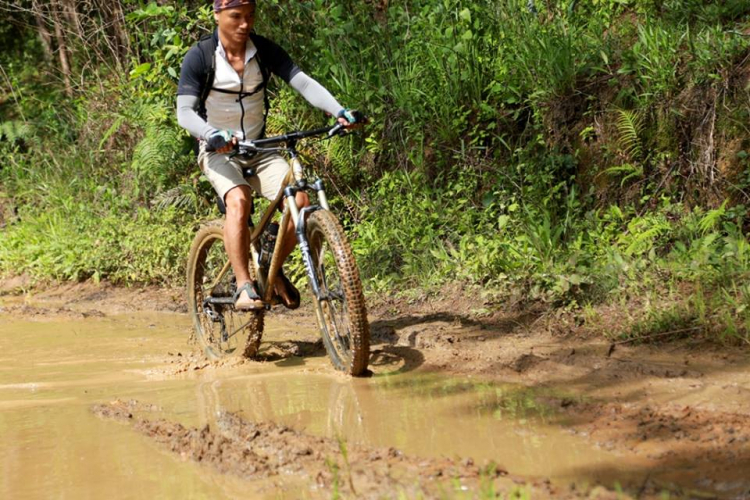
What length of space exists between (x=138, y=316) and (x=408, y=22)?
396 centimetres

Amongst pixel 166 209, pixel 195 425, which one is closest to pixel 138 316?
pixel 166 209

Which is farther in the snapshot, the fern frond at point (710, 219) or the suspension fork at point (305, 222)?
the fern frond at point (710, 219)

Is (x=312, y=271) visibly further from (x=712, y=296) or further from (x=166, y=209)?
(x=166, y=209)

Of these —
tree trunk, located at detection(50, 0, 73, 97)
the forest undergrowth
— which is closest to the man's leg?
the forest undergrowth

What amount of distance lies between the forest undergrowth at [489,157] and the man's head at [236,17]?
2485 mm

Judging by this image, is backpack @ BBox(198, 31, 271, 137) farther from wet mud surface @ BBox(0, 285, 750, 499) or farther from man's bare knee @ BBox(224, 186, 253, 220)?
wet mud surface @ BBox(0, 285, 750, 499)

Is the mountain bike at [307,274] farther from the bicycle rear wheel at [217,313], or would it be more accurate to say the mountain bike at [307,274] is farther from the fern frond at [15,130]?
the fern frond at [15,130]

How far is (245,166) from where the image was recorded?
596 cm

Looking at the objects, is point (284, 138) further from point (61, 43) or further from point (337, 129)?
point (61, 43)

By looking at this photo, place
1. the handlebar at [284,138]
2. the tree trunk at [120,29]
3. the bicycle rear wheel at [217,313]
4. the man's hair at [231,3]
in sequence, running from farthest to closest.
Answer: the tree trunk at [120,29], the bicycle rear wheel at [217,313], the man's hair at [231,3], the handlebar at [284,138]

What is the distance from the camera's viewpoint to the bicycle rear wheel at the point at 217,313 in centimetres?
620

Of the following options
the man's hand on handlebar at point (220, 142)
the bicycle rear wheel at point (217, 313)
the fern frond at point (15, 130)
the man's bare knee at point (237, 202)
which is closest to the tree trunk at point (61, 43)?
the fern frond at point (15, 130)

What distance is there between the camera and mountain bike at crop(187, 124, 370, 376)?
16.7ft

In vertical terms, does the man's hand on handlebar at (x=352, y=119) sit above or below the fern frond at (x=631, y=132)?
above
